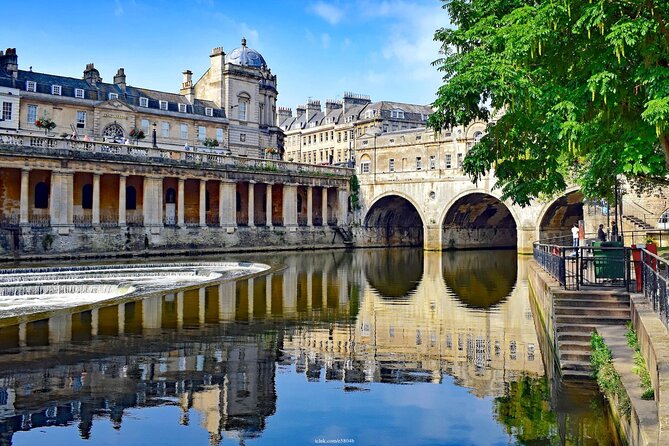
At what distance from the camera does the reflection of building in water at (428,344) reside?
41.8 ft

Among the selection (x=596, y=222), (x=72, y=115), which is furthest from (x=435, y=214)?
Answer: (x=72, y=115)

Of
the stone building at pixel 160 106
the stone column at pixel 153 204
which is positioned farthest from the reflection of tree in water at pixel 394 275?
the stone building at pixel 160 106

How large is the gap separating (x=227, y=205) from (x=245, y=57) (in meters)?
25.6

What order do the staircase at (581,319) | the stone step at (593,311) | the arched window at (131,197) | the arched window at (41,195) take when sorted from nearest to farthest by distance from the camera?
the staircase at (581,319) → the stone step at (593,311) → the arched window at (41,195) → the arched window at (131,197)

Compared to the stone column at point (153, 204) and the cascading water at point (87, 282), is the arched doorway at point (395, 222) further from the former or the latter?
the cascading water at point (87, 282)

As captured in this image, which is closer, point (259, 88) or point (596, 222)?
point (596, 222)

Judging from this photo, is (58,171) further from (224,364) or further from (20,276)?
(224,364)

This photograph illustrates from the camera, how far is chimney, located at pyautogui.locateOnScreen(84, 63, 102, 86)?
61125mm

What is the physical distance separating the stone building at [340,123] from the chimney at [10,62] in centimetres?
4223

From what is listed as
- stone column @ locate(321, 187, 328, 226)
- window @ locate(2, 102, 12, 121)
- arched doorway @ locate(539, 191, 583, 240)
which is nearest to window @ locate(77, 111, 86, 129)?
window @ locate(2, 102, 12, 121)

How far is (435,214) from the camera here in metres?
56.5

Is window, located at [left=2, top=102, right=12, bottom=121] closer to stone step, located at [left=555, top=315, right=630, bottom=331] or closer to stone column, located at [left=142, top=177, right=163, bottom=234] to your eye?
stone column, located at [left=142, top=177, right=163, bottom=234]

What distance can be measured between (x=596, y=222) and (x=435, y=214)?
1637 cm

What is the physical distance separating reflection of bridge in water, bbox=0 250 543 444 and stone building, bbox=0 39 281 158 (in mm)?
34361
